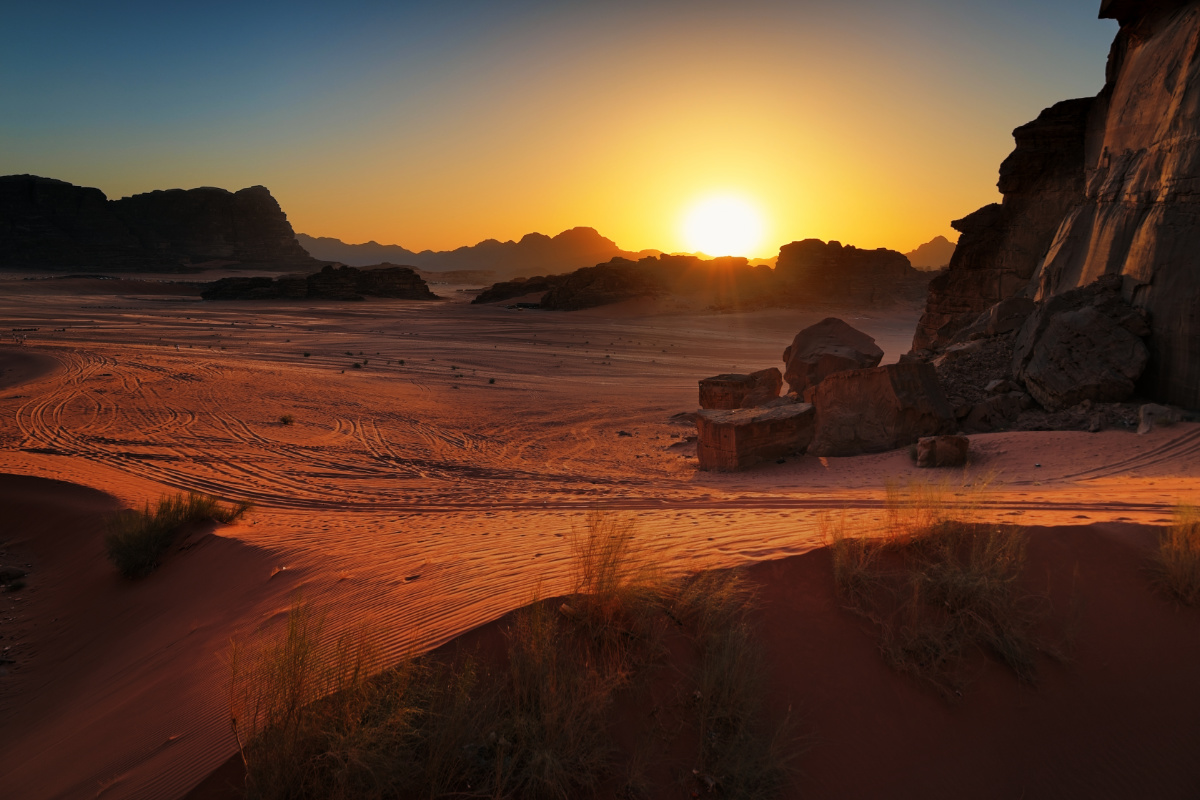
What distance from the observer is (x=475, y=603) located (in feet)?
14.0

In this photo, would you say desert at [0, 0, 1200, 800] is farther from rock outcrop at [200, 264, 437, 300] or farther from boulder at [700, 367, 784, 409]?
rock outcrop at [200, 264, 437, 300]

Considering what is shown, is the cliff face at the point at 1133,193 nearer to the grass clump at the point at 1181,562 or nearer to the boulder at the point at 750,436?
the boulder at the point at 750,436

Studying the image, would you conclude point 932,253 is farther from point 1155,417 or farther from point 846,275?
point 1155,417

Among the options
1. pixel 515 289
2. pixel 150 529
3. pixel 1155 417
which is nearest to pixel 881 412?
pixel 1155 417

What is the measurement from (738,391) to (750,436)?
428cm

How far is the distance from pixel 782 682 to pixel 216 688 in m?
3.17

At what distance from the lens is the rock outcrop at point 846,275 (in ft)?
188

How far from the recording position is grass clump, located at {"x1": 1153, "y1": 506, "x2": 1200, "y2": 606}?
4.36 metres

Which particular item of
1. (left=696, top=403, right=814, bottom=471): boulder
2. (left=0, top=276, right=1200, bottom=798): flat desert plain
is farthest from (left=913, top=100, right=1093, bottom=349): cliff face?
(left=0, top=276, right=1200, bottom=798): flat desert plain

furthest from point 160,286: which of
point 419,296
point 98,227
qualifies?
point 98,227

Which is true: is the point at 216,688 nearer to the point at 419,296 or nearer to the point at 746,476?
the point at 746,476

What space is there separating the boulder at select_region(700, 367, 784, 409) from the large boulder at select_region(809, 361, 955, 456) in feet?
10.5

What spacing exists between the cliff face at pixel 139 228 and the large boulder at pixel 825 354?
84851 millimetres

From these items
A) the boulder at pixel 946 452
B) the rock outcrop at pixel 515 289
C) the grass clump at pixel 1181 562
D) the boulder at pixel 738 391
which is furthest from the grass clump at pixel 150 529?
the rock outcrop at pixel 515 289
